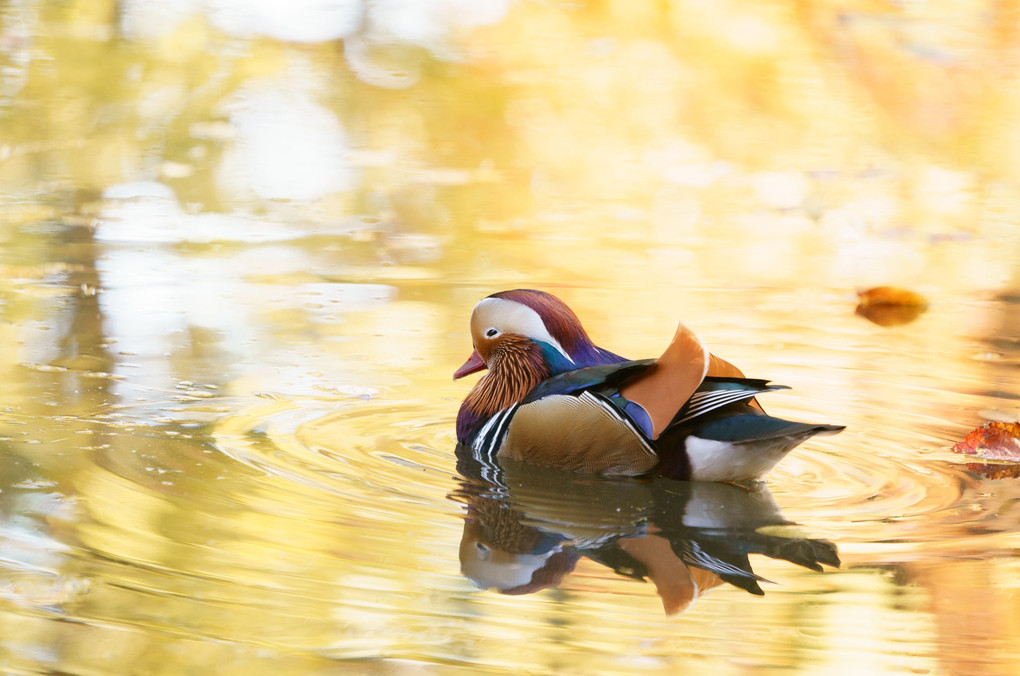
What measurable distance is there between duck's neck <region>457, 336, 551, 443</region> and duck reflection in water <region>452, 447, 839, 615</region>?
170mm

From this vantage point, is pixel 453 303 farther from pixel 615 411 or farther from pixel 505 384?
pixel 615 411

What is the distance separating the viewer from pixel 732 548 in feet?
10.2

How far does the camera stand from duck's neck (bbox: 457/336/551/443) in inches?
152

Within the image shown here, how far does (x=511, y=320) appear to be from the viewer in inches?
156

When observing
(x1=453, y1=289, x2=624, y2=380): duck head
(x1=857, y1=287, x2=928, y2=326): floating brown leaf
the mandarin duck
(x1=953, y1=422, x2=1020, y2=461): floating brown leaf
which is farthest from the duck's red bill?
(x1=857, y1=287, x2=928, y2=326): floating brown leaf

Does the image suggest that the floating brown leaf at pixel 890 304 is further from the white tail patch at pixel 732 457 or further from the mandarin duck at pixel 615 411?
the white tail patch at pixel 732 457

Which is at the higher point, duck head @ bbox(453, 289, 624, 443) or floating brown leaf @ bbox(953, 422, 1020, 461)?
duck head @ bbox(453, 289, 624, 443)

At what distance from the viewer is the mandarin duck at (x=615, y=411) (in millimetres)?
3357

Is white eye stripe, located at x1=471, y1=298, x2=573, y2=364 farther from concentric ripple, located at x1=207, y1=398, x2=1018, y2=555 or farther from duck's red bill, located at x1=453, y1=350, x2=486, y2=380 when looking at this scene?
concentric ripple, located at x1=207, y1=398, x2=1018, y2=555

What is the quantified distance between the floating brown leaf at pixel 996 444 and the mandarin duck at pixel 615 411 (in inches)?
25.8

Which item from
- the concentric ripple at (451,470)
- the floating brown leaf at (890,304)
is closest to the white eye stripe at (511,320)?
the concentric ripple at (451,470)

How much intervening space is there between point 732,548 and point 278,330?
260 cm

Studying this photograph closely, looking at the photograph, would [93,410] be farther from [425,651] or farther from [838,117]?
[838,117]

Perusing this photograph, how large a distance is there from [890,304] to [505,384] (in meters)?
3.06
